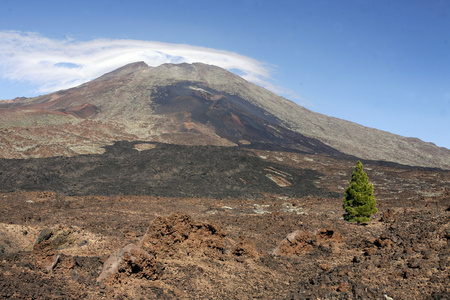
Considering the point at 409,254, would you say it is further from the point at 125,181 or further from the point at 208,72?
the point at 208,72

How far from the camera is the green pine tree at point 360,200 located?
1972 centimetres

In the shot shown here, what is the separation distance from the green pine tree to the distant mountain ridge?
37056 mm

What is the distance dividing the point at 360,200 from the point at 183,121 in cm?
7118

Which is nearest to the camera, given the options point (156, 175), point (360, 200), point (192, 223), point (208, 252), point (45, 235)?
point (45, 235)

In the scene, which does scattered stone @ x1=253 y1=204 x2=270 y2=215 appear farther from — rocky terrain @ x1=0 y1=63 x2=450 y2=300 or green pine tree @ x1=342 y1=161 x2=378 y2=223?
green pine tree @ x1=342 y1=161 x2=378 y2=223

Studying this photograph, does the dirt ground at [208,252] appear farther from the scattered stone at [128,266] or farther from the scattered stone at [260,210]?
the scattered stone at [260,210]

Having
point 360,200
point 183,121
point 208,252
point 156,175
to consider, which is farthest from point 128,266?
point 183,121

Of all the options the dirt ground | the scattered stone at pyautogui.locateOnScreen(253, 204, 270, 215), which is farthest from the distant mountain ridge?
the dirt ground

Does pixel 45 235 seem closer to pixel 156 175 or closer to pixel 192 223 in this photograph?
pixel 192 223

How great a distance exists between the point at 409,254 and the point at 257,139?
259 feet

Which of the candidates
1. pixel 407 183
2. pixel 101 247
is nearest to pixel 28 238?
pixel 101 247

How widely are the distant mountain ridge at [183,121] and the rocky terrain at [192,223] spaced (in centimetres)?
72

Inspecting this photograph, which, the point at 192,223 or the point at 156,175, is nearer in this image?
the point at 192,223

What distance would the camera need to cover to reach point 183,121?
8794 centimetres
